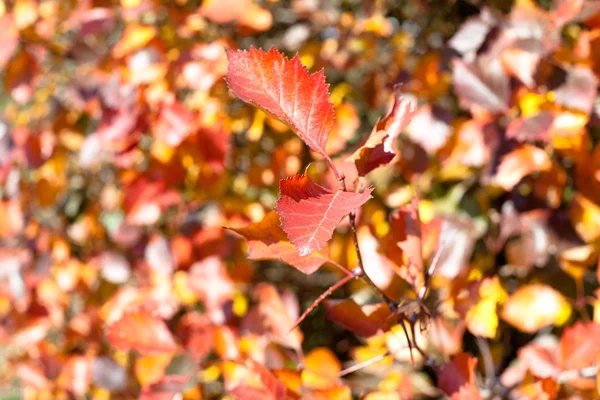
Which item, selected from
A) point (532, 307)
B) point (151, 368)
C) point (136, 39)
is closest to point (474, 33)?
point (532, 307)

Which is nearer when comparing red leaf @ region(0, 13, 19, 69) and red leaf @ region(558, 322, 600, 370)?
red leaf @ region(558, 322, 600, 370)

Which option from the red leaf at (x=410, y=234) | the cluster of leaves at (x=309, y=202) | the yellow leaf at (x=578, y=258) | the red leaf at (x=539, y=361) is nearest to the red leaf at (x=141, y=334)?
the cluster of leaves at (x=309, y=202)

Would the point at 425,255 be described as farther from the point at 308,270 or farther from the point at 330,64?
the point at 330,64

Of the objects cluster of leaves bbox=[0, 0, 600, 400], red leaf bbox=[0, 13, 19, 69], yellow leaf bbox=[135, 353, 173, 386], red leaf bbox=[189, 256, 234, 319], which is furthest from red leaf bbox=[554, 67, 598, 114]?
red leaf bbox=[0, 13, 19, 69]

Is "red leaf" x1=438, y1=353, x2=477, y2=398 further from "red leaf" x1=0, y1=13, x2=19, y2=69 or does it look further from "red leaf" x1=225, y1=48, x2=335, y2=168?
"red leaf" x1=0, y1=13, x2=19, y2=69

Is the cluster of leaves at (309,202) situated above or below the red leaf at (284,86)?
below

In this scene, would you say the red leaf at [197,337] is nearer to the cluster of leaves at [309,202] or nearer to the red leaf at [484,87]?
the cluster of leaves at [309,202]

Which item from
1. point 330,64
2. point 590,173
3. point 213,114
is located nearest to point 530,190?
point 590,173

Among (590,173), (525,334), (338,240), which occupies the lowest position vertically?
(525,334)
